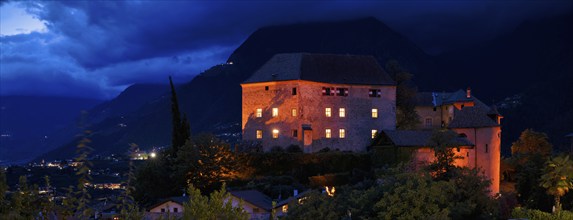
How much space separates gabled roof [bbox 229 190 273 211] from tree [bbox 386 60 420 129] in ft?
79.1

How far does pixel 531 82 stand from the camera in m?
176

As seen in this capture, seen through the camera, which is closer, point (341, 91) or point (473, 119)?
point (473, 119)

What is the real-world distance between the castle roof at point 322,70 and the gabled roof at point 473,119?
12053 mm

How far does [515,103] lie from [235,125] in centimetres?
6921

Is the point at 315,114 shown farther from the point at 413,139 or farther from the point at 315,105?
the point at 413,139

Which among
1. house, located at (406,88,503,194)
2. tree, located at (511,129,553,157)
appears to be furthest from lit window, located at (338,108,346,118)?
tree, located at (511,129,553,157)

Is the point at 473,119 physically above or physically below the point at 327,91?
below

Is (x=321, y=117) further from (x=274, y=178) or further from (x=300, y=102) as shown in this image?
(x=274, y=178)

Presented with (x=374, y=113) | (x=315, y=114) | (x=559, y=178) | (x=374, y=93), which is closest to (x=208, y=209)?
(x=559, y=178)

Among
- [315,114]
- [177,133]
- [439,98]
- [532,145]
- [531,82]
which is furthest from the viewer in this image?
[531,82]

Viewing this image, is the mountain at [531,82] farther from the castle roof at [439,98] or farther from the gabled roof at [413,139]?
the gabled roof at [413,139]

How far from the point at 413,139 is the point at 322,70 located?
1499 cm

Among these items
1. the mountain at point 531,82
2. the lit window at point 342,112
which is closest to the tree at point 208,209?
the lit window at point 342,112

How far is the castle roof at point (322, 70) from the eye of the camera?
2628 inches
